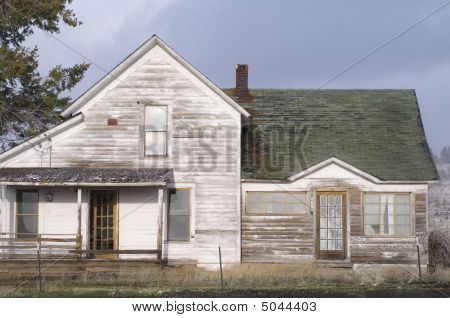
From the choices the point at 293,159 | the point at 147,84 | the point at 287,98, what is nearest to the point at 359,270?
the point at 293,159

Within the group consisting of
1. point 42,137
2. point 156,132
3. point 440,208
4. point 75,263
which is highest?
point 156,132

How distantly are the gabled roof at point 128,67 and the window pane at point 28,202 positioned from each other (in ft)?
8.95

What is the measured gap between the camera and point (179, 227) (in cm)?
2317

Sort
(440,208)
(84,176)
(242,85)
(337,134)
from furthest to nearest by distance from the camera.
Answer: (440,208), (242,85), (337,134), (84,176)

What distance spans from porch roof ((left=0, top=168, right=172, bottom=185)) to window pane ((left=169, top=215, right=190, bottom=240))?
1488 millimetres

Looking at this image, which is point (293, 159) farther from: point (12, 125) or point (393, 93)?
point (12, 125)

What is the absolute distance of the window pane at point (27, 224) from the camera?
75.9 ft

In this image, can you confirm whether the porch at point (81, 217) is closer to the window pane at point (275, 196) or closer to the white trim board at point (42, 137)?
the white trim board at point (42, 137)

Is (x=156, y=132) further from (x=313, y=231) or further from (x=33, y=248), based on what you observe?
(x=313, y=231)

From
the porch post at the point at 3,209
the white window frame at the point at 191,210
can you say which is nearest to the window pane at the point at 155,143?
the white window frame at the point at 191,210

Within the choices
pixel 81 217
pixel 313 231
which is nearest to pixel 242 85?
pixel 313 231

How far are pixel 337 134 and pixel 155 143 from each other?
6287 millimetres

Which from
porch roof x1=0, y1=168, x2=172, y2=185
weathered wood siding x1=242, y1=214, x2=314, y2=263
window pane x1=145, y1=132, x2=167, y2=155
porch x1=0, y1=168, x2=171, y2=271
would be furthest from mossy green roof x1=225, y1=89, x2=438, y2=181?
porch x1=0, y1=168, x2=171, y2=271

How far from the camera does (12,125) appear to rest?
31.6m
